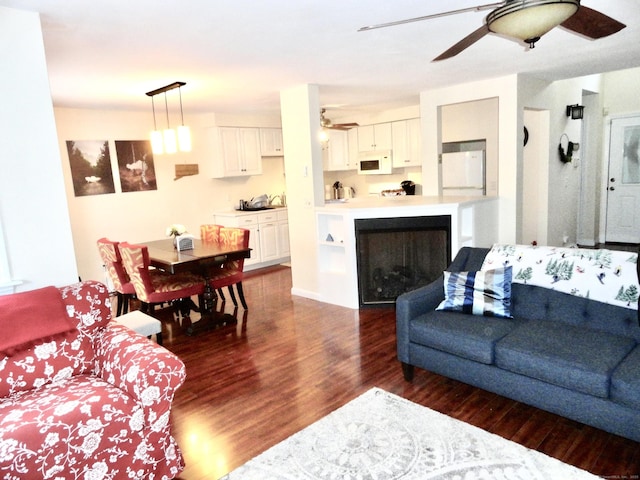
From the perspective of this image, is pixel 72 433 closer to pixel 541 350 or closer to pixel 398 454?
pixel 398 454

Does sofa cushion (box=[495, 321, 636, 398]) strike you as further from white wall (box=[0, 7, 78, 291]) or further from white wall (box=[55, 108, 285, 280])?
white wall (box=[55, 108, 285, 280])

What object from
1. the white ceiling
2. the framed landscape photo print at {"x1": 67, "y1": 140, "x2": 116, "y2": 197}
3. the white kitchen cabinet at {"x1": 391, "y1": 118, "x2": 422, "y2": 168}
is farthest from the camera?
the white kitchen cabinet at {"x1": 391, "y1": 118, "x2": 422, "y2": 168}

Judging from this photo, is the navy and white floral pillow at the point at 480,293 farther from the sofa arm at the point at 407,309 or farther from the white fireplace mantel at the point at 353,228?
the white fireplace mantel at the point at 353,228

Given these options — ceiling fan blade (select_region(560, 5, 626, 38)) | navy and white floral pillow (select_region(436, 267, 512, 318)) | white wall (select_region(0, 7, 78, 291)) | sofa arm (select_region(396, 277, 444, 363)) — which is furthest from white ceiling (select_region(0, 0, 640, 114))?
sofa arm (select_region(396, 277, 444, 363))

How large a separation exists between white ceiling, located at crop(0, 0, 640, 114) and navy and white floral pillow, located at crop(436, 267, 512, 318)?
5.49ft

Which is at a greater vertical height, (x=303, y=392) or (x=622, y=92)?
(x=622, y=92)

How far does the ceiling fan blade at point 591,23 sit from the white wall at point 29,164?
2731 mm

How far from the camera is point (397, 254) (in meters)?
4.70

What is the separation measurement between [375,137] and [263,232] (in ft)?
8.05

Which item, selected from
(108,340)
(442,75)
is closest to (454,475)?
(108,340)

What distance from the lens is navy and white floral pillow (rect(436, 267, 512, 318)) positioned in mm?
2941

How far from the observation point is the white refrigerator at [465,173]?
607 cm

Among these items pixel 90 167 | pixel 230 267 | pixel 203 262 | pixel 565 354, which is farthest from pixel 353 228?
pixel 90 167

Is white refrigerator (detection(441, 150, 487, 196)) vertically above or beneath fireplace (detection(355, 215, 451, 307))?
above
